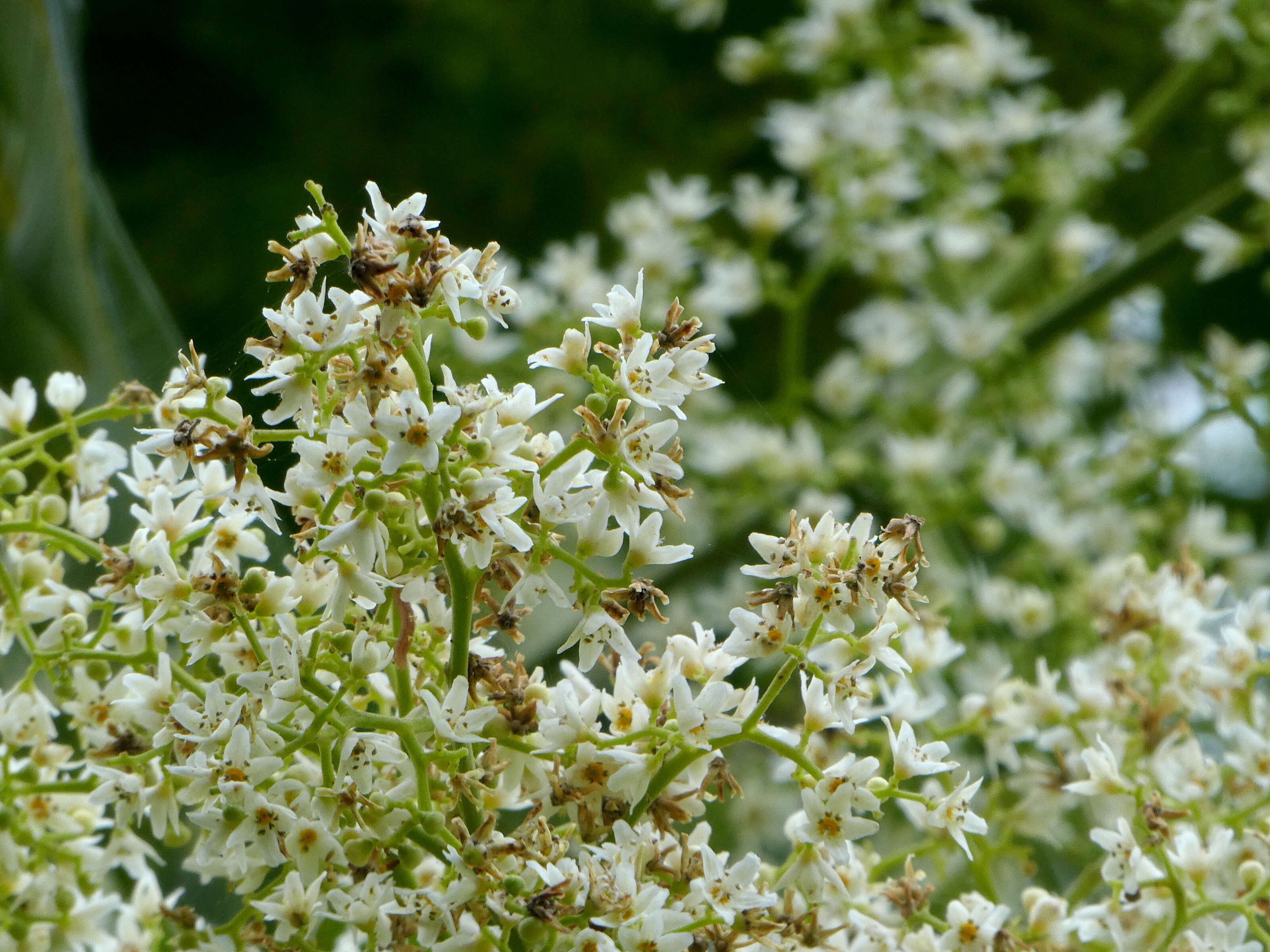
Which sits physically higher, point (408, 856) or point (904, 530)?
point (904, 530)

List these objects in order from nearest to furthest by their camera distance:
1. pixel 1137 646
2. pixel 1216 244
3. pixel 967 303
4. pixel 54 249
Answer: pixel 1137 646 → pixel 54 249 → pixel 1216 244 → pixel 967 303

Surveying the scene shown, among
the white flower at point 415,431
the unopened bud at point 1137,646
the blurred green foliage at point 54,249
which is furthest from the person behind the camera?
the blurred green foliage at point 54,249

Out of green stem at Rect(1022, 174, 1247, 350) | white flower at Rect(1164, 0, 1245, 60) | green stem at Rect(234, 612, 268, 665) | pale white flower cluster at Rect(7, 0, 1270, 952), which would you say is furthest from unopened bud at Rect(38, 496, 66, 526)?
white flower at Rect(1164, 0, 1245, 60)

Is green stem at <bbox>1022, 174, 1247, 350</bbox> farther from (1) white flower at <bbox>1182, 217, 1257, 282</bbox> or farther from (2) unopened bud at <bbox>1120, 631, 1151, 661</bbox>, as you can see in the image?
(2) unopened bud at <bbox>1120, 631, 1151, 661</bbox>

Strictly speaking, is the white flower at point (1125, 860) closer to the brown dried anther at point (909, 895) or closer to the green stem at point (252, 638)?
the brown dried anther at point (909, 895)

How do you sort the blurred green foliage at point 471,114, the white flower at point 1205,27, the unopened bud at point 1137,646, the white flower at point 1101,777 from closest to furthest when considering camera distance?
the white flower at point 1101,777, the unopened bud at point 1137,646, the white flower at point 1205,27, the blurred green foliage at point 471,114

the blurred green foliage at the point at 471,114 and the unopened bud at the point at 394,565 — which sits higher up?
the blurred green foliage at the point at 471,114

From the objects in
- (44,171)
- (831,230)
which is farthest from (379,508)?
(831,230)

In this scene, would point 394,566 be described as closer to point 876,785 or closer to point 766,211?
point 876,785

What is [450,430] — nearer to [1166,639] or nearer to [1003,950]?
[1003,950]

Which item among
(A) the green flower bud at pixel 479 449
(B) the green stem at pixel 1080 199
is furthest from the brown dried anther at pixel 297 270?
(B) the green stem at pixel 1080 199

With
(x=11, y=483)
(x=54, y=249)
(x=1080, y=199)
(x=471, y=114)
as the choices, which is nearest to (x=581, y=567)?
(x=11, y=483)
